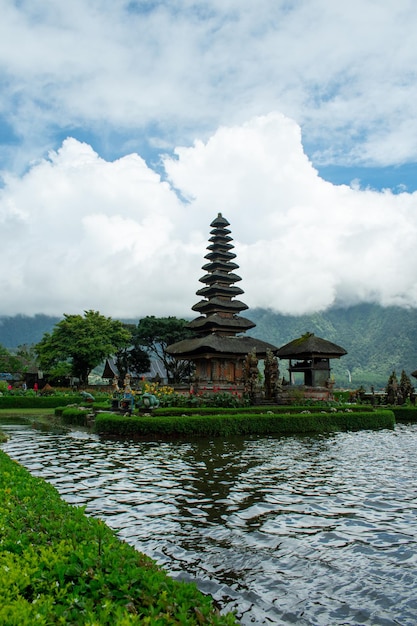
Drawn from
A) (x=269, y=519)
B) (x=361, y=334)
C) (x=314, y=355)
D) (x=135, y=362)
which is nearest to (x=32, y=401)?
(x=314, y=355)

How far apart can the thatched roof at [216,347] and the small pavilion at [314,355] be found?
2.30m

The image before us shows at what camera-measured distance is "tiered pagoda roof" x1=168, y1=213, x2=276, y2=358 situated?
134 ft

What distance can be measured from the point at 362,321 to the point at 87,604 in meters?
183

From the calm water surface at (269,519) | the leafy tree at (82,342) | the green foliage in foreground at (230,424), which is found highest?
the leafy tree at (82,342)

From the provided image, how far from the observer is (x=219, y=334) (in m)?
43.1

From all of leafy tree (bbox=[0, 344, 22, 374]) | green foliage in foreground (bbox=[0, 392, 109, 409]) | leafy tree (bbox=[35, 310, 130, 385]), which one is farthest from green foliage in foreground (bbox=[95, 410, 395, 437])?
leafy tree (bbox=[0, 344, 22, 374])

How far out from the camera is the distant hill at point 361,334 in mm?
133750

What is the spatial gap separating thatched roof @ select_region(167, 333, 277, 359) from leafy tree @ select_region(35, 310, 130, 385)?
46.3 feet

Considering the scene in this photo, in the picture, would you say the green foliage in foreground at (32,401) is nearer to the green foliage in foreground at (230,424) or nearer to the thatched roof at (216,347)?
the thatched roof at (216,347)

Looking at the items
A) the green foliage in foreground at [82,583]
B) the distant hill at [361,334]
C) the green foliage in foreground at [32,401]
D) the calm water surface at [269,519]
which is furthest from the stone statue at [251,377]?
the distant hill at [361,334]

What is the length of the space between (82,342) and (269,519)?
4852 cm

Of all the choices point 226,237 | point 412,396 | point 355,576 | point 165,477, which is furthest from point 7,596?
point 226,237

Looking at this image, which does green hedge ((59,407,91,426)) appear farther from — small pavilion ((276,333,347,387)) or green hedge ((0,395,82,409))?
small pavilion ((276,333,347,387))

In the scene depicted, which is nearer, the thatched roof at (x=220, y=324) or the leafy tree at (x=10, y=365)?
the thatched roof at (x=220, y=324)
